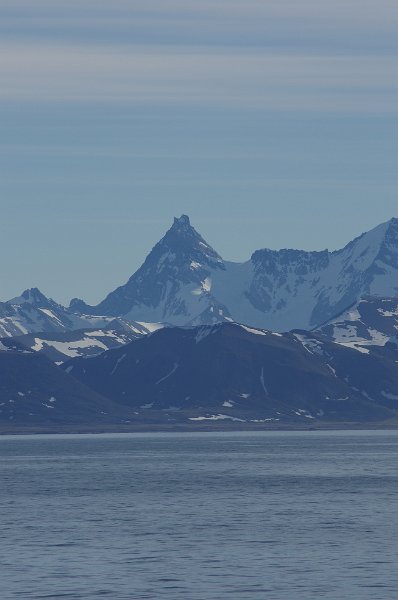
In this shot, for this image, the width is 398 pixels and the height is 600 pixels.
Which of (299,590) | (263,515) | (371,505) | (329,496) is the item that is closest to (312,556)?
(299,590)

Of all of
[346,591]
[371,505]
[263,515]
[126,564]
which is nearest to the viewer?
[346,591]

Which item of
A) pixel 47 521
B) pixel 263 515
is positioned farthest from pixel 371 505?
pixel 47 521

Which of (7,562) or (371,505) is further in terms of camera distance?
(371,505)

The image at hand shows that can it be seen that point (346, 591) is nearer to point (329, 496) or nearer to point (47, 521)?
point (47, 521)

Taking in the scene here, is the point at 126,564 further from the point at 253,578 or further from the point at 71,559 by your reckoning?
the point at 253,578

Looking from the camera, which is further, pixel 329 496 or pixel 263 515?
pixel 329 496

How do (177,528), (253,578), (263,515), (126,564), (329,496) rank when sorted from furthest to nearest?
1. (329,496)
2. (263,515)
3. (177,528)
4. (126,564)
5. (253,578)

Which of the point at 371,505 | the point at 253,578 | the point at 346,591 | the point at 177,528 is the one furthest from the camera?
the point at 371,505

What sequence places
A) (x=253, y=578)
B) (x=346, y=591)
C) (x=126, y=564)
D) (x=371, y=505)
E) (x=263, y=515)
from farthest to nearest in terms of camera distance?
(x=371, y=505) → (x=263, y=515) → (x=126, y=564) → (x=253, y=578) → (x=346, y=591)
